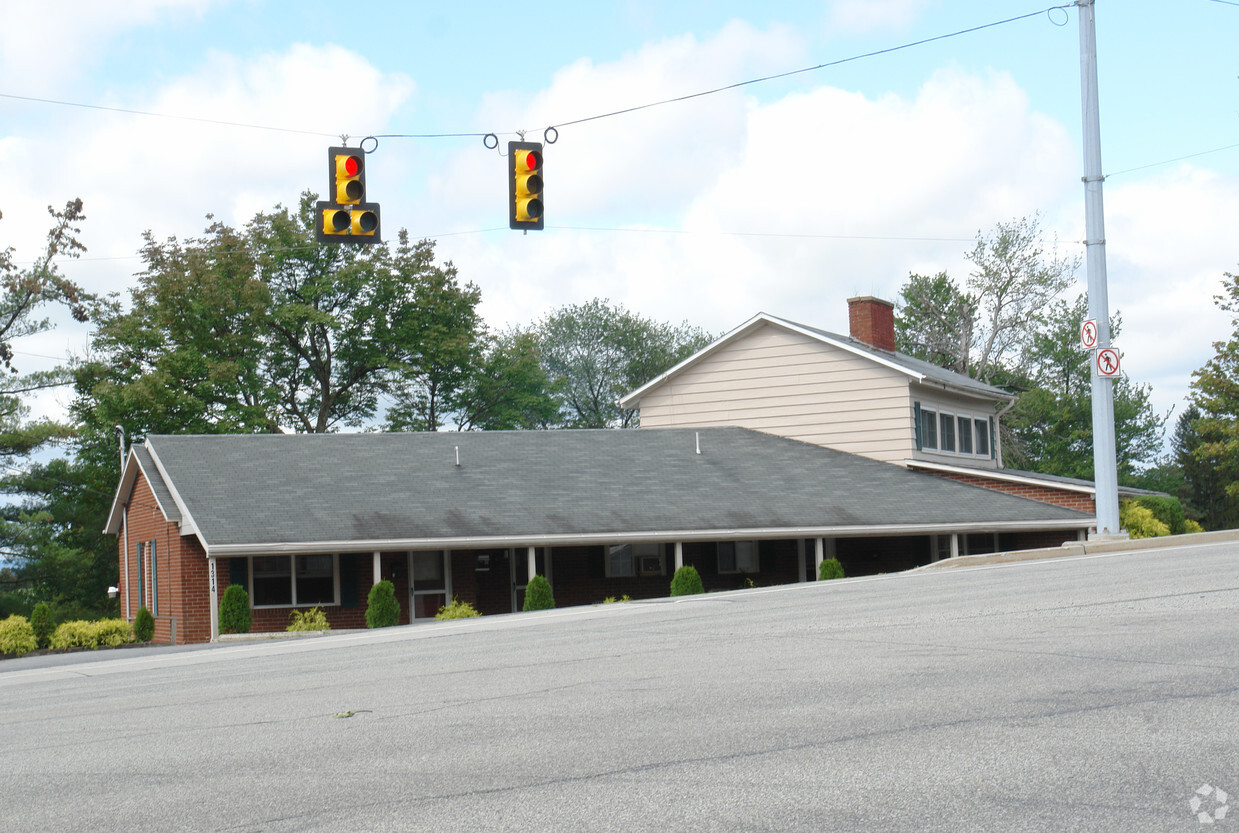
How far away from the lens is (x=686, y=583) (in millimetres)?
26281

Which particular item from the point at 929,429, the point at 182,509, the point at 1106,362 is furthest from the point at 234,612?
the point at 929,429

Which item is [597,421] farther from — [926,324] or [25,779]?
[25,779]

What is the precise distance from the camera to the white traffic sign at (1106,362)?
65.7 ft

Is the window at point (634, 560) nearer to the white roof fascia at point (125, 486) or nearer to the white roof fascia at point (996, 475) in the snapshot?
the white roof fascia at point (996, 475)

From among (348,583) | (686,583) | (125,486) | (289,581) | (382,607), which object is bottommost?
(382,607)

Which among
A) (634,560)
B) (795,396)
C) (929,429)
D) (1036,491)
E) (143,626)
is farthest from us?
(795,396)

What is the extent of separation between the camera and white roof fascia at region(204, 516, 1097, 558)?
2422 centimetres

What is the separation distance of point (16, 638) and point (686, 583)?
1437 cm

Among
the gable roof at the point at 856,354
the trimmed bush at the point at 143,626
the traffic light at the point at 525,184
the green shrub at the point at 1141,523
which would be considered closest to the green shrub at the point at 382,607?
the trimmed bush at the point at 143,626

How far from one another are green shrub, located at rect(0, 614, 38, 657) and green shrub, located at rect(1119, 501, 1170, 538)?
2501 centimetres

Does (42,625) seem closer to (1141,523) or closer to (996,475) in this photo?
(996,475)

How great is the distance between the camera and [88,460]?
153ft

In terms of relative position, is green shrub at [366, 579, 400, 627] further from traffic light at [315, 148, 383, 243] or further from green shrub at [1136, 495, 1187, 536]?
green shrub at [1136, 495, 1187, 536]

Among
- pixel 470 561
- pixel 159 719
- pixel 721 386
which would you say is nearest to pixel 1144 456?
pixel 721 386
